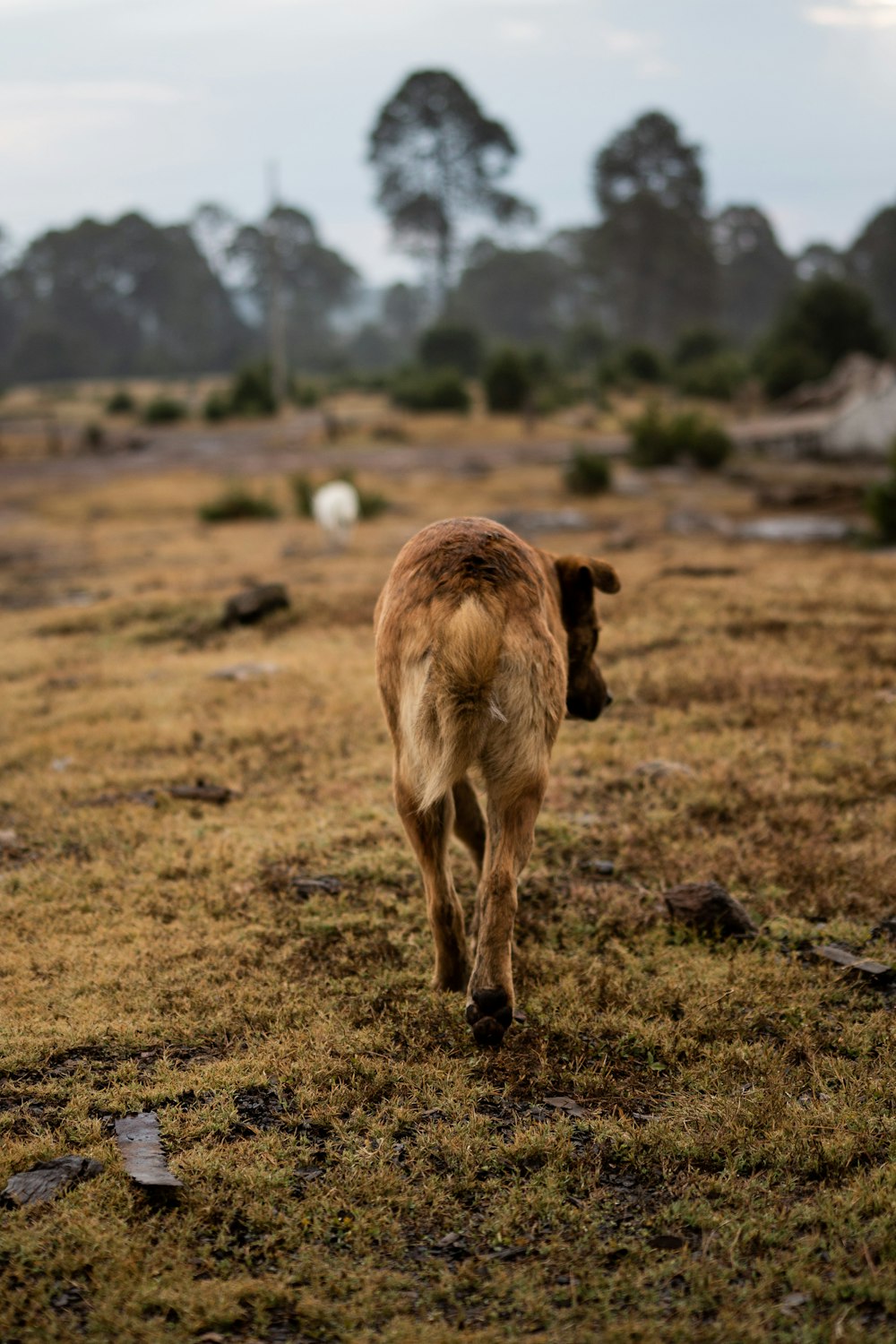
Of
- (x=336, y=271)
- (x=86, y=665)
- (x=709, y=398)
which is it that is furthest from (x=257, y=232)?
(x=86, y=665)

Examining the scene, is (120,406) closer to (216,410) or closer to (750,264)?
(216,410)

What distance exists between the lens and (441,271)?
58.6 meters

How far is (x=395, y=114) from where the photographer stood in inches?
2181

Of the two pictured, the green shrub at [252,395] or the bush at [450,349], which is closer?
the green shrub at [252,395]

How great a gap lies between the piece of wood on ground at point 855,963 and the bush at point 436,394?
31.9m

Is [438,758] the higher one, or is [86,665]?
[438,758]

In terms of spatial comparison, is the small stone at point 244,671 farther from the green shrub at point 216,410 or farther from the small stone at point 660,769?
the green shrub at point 216,410

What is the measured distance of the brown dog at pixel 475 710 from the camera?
304cm

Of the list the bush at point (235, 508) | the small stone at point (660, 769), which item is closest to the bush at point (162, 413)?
the bush at point (235, 508)

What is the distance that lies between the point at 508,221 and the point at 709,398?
26826mm

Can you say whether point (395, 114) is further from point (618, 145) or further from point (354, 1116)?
point (354, 1116)

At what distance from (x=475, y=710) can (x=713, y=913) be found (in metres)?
1.60

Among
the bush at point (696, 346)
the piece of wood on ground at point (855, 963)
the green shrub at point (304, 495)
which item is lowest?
the piece of wood on ground at point (855, 963)

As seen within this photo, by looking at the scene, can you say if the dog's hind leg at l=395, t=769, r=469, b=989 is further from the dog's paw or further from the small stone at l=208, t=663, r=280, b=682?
the small stone at l=208, t=663, r=280, b=682
